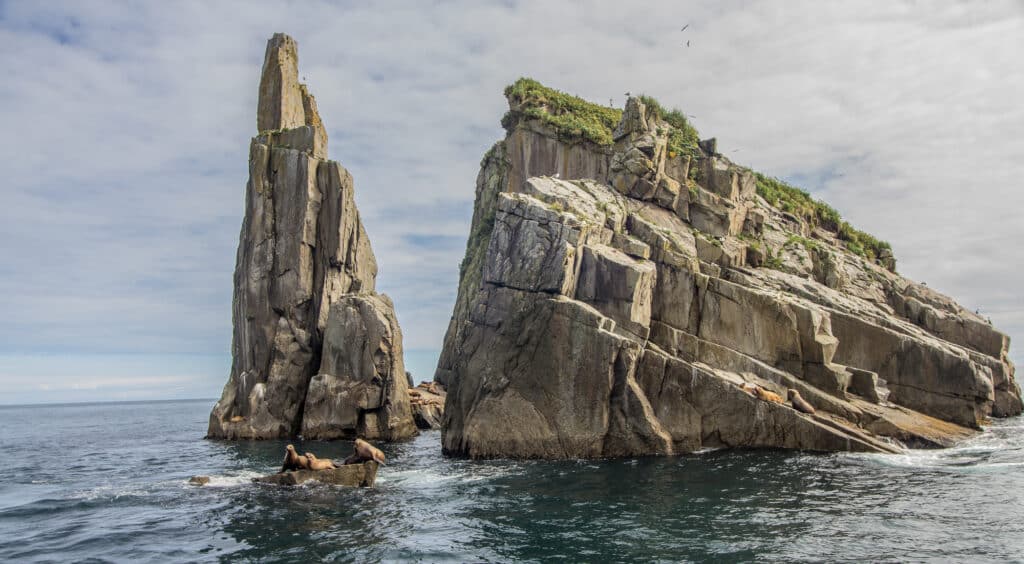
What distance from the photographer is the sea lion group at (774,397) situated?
34375mm

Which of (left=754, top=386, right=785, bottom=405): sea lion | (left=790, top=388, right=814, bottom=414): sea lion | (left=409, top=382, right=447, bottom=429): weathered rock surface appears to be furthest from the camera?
(left=409, top=382, right=447, bottom=429): weathered rock surface

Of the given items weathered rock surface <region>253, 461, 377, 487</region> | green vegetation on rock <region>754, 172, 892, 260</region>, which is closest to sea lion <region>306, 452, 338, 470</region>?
weathered rock surface <region>253, 461, 377, 487</region>

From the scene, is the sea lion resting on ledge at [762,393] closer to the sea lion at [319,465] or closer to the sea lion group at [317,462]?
the sea lion group at [317,462]

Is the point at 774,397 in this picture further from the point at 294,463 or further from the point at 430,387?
the point at 430,387

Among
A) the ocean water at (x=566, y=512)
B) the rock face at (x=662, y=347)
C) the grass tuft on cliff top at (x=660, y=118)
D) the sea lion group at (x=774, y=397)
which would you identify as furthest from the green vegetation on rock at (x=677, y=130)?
the ocean water at (x=566, y=512)

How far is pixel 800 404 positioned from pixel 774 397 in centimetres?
150

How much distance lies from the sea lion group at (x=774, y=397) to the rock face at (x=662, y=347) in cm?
33

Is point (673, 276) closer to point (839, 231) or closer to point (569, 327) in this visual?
point (569, 327)

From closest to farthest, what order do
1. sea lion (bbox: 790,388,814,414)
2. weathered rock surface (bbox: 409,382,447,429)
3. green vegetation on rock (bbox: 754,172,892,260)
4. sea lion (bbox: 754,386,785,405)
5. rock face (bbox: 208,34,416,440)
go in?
sea lion (bbox: 754,386,785,405)
sea lion (bbox: 790,388,814,414)
rock face (bbox: 208,34,416,440)
weathered rock surface (bbox: 409,382,447,429)
green vegetation on rock (bbox: 754,172,892,260)

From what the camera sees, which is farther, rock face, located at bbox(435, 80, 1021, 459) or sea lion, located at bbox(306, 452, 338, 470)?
rock face, located at bbox(435, 80, 1021, 459)

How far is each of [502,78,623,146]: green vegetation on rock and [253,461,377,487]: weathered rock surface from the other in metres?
52.5

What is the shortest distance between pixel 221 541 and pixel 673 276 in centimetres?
2826

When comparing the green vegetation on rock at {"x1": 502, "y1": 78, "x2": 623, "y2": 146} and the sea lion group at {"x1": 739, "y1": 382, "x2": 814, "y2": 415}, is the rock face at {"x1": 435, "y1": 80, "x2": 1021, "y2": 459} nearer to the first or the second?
the sea lion group at {"x1": 739, "y1": 382, "x2": 814, "y2": 415}

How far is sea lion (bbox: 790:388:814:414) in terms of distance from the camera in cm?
3453
